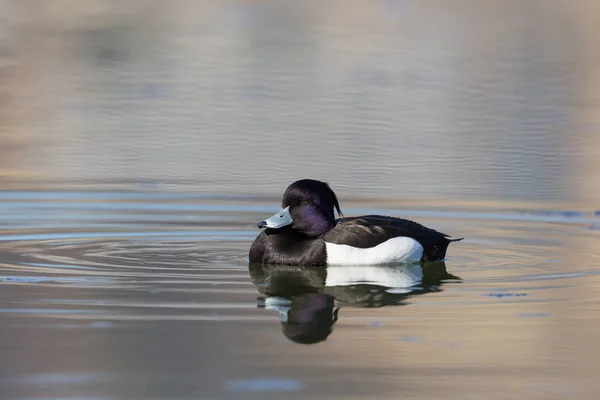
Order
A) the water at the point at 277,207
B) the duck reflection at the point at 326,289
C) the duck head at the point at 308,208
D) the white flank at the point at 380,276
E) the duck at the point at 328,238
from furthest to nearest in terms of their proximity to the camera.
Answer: the duck head at the point at 308,208, the duck at the point at 328,238, the white flank at the point at 380,276, the duck reflection at the point at 326,289, the water at the point at 277,207

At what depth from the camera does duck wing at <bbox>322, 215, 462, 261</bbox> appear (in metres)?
10.1

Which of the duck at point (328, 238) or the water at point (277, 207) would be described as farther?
the duck at point (328, 238)

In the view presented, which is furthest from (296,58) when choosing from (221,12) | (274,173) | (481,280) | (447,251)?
(481,280)

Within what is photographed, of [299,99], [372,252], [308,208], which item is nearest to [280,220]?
[308,208]

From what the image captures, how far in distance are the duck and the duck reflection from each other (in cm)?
7

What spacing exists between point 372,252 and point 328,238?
14.1 inches

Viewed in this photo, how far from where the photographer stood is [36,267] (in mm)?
9539

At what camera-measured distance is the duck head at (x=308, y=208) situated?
1036 centimetres

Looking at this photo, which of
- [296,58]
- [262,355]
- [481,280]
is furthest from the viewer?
[296,58]

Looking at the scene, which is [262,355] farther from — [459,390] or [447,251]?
[447,251]

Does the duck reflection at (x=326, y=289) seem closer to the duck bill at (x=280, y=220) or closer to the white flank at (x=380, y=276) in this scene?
the white flank at (x=380, y=276)

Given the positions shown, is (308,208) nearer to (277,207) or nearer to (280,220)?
(280,220)

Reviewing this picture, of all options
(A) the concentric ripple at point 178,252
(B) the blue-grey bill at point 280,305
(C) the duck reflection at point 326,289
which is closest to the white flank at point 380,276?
(C) the duck reflection at point 326,289

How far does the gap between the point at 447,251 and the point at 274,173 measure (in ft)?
11.7
